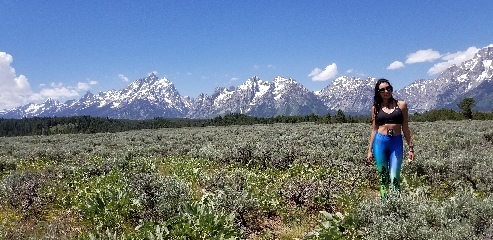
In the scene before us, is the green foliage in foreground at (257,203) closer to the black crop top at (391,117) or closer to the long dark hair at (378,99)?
the black crop top at (391,117)

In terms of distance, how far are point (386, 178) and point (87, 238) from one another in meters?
6.16

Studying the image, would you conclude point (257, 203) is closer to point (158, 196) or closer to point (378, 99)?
point (158, 196)

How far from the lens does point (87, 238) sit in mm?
6102

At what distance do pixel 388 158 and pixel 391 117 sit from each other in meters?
0.93

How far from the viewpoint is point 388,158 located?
776 cm

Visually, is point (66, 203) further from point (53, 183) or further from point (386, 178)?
point (386, 178)

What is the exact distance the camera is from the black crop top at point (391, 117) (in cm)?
756

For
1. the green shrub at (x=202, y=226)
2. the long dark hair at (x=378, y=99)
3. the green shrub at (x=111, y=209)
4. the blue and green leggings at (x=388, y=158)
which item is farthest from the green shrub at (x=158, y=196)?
the long dark hair at (x=378, y=99)

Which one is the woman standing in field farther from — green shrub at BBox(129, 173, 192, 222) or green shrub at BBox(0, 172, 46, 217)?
green shrub at BBox(0, 172, 46, 217)

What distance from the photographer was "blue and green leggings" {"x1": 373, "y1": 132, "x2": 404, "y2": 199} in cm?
749

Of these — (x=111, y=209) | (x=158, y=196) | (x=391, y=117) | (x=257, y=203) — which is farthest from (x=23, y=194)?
(x=391, y=117)

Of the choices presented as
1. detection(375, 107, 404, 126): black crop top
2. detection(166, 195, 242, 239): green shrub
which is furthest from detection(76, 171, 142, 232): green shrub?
detection(375, 107, 404, 126): black crop top

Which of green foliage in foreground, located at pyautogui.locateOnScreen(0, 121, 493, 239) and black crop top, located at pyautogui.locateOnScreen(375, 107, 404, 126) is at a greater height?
black crop top, located at pyautogui.locateOnScreen(375, 107, 404, 126)

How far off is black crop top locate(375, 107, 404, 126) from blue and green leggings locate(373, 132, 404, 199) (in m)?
0.31
